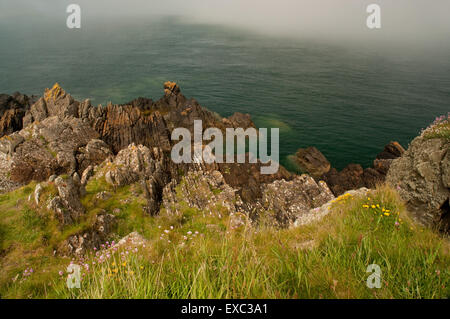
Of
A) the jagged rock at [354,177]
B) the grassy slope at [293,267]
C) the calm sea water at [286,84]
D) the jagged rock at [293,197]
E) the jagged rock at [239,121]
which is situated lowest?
the jagged rock at [293,197]

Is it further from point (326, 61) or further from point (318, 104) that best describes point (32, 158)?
point (326, 61)

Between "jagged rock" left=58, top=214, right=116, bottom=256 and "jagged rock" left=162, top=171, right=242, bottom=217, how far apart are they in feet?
17.7

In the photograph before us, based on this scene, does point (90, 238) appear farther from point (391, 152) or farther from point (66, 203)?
point (391, 152)

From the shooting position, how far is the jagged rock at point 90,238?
1408cm

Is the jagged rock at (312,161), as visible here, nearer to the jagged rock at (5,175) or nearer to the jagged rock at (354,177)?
the jagged rock at (354,177)

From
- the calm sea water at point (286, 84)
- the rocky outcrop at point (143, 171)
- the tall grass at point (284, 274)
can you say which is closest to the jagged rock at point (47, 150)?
the rocky outcrop at point (143, 171)

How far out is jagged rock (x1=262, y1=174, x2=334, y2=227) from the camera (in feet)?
81.3

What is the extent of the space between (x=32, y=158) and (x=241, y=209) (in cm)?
2396

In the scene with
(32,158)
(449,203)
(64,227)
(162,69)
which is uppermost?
(162,69)

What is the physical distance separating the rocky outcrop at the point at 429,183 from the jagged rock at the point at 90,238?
15.0m

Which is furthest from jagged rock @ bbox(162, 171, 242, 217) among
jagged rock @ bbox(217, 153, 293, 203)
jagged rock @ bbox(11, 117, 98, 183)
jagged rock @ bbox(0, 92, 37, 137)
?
jagged rock @ bbox(0, 92, 37, 137)

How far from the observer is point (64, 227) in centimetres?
1491

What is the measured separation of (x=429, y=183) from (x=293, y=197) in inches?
790
